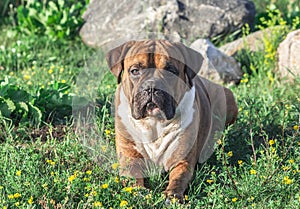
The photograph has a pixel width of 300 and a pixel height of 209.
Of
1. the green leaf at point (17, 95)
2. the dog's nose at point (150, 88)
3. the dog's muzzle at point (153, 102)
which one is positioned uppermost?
the dog's nose at point (150, 88)

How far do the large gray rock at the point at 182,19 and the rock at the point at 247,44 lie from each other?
0.30m

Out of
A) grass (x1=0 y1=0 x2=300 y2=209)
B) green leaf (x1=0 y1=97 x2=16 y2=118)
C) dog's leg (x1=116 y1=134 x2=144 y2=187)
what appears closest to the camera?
grass (x1=0 y1=0 x2=300 y2=209)

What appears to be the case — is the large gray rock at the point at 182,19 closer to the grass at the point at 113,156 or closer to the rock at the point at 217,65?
the rock at the point at 217,65

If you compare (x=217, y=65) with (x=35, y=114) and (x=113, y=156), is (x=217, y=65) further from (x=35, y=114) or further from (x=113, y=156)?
(x=113, y=156)

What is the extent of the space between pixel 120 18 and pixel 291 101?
8.27 ft

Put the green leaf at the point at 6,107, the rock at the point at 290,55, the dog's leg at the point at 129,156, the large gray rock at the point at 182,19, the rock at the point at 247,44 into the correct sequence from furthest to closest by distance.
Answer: the large gray rock at the point at 182,19, the rock at the point at 247,44, the rock at the point at 290,55, the green leaf at the point at 6,107, the dog's leg at the point at 129,156

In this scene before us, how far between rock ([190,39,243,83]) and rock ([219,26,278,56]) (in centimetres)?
23

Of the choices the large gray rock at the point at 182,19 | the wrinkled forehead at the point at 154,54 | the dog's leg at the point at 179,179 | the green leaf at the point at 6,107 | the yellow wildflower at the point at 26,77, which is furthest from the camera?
the large gray rock at the point at 182,19

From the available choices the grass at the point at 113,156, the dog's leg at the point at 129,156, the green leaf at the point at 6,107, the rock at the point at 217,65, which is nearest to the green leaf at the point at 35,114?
the grass at the point at 113,156

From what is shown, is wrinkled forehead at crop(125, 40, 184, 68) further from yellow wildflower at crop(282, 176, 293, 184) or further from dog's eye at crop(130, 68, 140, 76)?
yellow wildflower at crop(282, 176, 293, 184)

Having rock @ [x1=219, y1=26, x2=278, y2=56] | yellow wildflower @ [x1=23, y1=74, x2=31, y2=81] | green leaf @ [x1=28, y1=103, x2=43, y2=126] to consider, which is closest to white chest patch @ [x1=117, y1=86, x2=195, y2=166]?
green leaf @ [x1=28, y1=103, x2=43, y2=126]

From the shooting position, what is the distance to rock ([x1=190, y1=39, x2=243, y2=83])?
629cm

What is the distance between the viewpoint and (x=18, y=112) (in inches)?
196

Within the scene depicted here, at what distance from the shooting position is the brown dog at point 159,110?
404 cm
